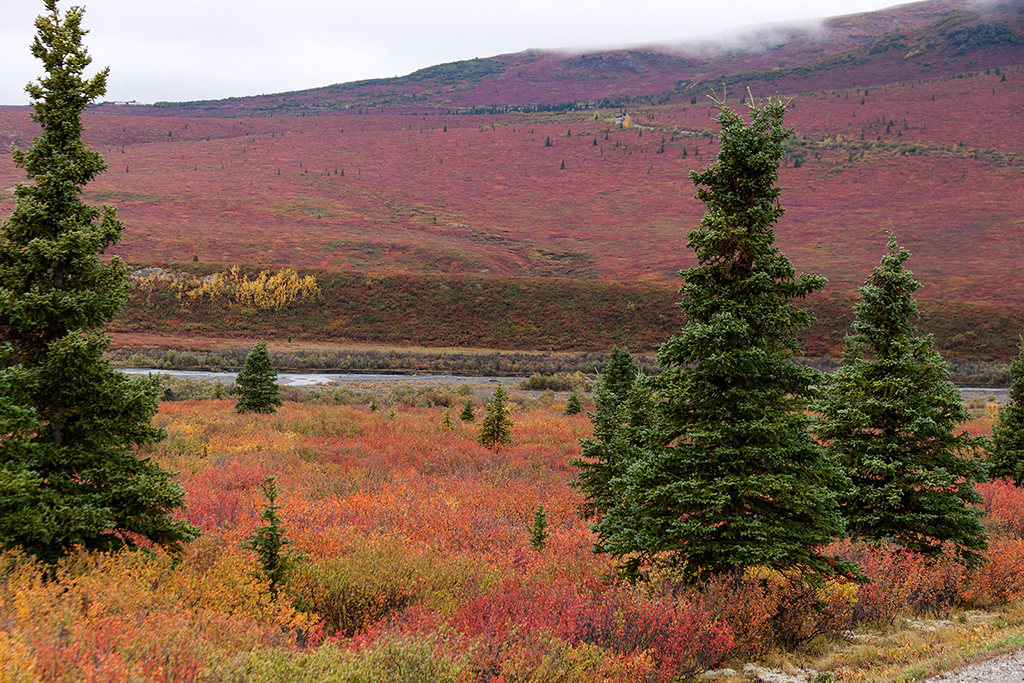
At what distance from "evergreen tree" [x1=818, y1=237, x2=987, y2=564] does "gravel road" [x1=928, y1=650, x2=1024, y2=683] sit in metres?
2.72

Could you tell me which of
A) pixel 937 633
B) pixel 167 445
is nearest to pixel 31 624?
pixel 937 633

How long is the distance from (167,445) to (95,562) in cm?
952

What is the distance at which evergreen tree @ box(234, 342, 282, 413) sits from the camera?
21.5 meters

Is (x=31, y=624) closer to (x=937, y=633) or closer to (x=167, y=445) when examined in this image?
(x=937, y=633)

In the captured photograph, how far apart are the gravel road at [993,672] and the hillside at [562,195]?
53.4 metres

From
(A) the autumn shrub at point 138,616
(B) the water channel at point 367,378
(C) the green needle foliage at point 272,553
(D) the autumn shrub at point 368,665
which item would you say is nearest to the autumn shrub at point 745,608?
(D) the autumn shrub at point 368,665

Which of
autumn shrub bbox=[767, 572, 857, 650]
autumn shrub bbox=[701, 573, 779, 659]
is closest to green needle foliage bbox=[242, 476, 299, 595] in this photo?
autumn shrub bbox=[701, 573, 779, 659]

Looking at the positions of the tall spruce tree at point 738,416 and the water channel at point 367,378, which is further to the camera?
the water channel at point 367,378

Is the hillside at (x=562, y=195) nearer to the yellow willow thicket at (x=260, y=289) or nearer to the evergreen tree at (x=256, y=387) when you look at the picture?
the yellow willow thicket at (x=260, y=289)

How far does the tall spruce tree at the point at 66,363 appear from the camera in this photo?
559 centimetres

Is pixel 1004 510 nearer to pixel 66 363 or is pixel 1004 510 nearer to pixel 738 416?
pixel 738 416

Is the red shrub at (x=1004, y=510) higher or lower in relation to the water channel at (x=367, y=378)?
higher

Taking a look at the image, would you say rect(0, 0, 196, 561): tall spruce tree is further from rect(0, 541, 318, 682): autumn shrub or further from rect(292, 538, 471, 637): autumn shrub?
rect(292, 538, 471, 637): autumn shrub

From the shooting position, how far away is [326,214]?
98.1m
